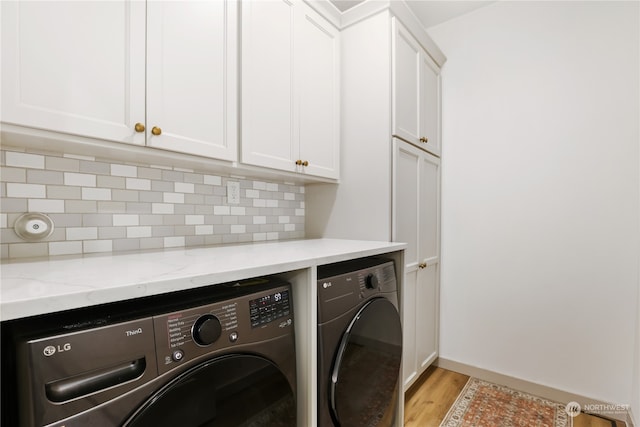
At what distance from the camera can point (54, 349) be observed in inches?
20.8

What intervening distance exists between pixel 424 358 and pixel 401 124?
1.64 m

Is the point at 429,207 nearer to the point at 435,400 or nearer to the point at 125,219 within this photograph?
the point at 435,400

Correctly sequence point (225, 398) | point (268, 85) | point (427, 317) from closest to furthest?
point (225, 398)
point (268, 85)
point (427, 317)

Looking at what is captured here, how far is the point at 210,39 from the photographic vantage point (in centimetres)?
121

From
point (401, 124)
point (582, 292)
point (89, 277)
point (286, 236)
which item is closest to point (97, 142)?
point (89, 277)

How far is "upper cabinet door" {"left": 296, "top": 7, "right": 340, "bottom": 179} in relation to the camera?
1.65 metres

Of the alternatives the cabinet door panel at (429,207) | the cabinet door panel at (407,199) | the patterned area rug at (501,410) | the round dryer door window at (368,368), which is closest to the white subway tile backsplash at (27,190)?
the round dryer door window at (368,368)

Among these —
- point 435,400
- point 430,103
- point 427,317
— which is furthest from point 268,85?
point 435,400

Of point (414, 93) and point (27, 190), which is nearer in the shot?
point (27, 190)

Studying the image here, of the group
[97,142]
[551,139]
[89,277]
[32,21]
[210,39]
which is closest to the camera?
[89,277]

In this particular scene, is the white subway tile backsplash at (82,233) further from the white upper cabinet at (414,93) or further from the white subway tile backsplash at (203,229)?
the white upper cabinet at (414,93)

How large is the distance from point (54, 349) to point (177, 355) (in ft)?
0.73

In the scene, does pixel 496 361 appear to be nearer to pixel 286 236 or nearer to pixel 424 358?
pixel 424 358

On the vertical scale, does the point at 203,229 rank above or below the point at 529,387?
above
